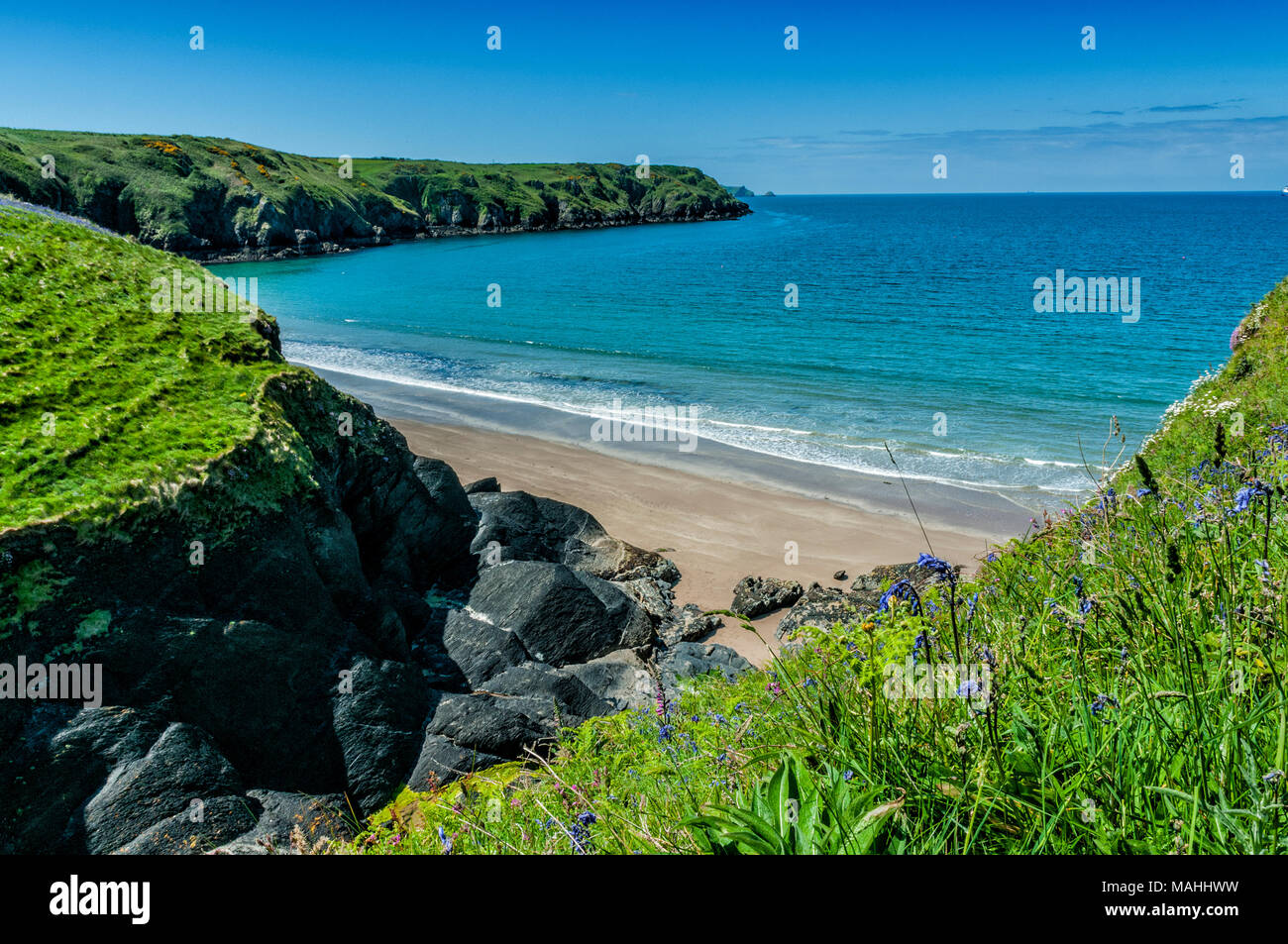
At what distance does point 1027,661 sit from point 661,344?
3653 centimetres

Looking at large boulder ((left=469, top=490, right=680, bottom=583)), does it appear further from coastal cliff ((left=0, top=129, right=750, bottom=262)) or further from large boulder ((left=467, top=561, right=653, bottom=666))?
coastal cliff ((left=0, top=129, right=750, bottom=262))

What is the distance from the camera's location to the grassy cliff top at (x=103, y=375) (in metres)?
6.39

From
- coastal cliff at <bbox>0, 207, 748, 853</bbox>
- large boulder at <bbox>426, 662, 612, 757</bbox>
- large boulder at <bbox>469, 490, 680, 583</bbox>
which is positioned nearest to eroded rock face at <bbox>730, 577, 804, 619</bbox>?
large boulder at <bbox>469, 490, 680, 583</bbox>

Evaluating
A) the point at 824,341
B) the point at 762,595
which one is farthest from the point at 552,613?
the point at 824,341

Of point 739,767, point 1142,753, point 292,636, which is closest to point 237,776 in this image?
point 292,636

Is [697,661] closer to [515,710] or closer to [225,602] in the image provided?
[515,710]

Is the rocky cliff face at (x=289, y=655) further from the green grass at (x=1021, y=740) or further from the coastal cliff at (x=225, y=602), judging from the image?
the green grass at (x=1021, y=740)

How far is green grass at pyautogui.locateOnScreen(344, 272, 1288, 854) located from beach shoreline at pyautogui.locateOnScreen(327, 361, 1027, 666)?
7.30 m

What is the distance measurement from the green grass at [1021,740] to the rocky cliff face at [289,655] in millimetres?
744

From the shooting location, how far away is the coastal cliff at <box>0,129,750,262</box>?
84.9 m

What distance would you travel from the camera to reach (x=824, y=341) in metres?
38.8

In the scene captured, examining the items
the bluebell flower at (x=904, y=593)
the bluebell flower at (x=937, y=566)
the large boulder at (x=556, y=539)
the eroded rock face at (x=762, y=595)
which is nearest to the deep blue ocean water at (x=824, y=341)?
the eroded rock face at (x=762, y=595)

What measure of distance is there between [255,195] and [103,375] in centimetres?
10315
